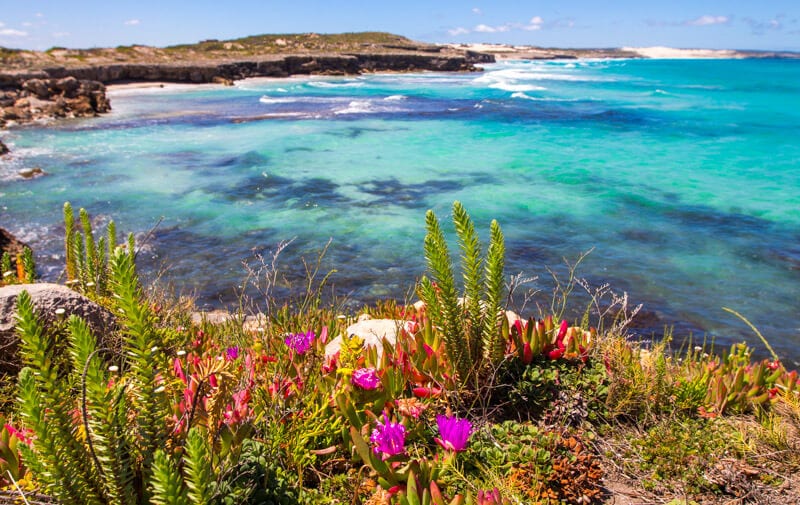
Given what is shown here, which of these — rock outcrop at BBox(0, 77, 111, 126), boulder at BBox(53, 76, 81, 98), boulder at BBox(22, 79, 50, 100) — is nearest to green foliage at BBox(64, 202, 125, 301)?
rock outcrop at BBox(0, 77, 111, 126)

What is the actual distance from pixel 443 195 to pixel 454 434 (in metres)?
13.2

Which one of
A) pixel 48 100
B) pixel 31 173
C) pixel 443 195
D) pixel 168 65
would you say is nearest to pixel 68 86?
pixel 48 100

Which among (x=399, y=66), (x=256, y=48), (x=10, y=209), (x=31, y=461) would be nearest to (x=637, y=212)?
(x=31, y=461)

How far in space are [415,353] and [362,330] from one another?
93cm

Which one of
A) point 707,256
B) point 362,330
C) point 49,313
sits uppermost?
point 49,313

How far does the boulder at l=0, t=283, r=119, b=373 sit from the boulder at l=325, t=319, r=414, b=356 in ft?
5.25

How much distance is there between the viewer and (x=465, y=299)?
4008 millimetres

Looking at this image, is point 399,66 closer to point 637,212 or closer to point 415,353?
point 637,212

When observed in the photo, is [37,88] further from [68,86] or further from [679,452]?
[679,452]

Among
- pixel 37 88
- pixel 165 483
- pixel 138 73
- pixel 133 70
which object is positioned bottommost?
pixel 165 483

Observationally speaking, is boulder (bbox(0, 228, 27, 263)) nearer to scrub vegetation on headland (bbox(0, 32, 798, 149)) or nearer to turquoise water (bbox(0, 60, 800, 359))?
turquoise water (bbox(0, 60, 800, 359))

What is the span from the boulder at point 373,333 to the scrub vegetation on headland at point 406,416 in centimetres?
6

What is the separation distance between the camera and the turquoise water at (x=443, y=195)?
Result: 10.4m

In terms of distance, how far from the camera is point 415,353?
414 centimetres
